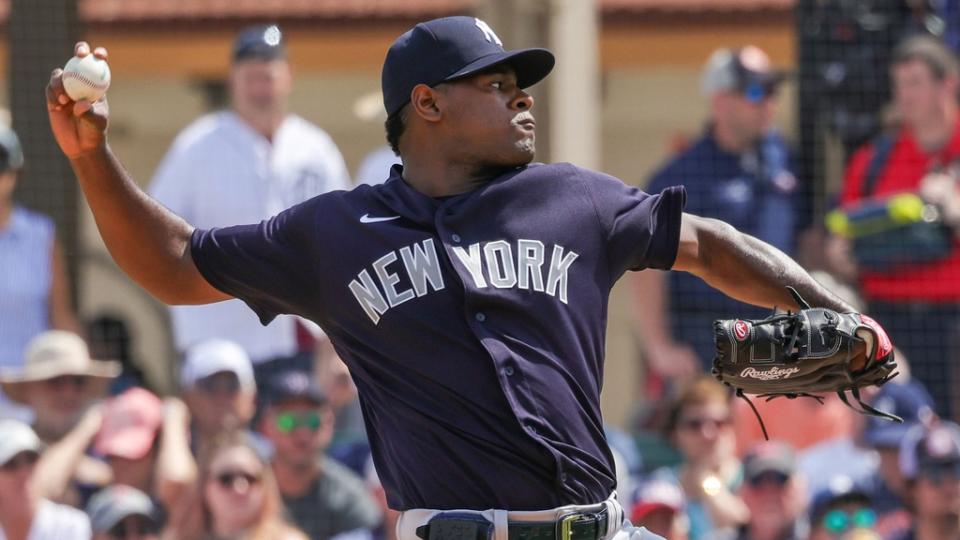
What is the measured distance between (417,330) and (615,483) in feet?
1.70

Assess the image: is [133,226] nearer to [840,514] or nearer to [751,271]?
[751,271]

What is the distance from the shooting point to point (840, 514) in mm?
6398

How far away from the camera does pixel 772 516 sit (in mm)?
6496

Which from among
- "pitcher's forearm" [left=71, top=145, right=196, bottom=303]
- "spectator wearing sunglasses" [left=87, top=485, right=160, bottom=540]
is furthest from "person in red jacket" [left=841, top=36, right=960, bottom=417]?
"pitcher's forearm" [left=71, top=145, right=196, bottom=303]

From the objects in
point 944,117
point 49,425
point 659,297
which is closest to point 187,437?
point 49,425

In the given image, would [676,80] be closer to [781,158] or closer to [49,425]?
[781,158]

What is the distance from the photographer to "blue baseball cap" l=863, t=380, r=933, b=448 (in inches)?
268

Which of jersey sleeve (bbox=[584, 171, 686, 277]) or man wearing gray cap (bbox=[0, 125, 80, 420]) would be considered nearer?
jersey sleeve (bbox=[584, 171, 686, 277])

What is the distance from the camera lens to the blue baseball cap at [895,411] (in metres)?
6.81

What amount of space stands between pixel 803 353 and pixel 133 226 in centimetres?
139

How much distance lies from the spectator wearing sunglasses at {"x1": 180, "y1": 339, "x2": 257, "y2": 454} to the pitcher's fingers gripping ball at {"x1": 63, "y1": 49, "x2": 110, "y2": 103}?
10.7 feet

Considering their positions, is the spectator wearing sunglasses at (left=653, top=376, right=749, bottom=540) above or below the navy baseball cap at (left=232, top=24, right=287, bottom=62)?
below

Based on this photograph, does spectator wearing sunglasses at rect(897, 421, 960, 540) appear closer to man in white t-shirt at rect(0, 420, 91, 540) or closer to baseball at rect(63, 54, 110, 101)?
man in white t-shirt at rect(0, 420, 91, 540)

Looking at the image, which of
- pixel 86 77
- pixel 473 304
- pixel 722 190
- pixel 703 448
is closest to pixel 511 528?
pixel 473 304
